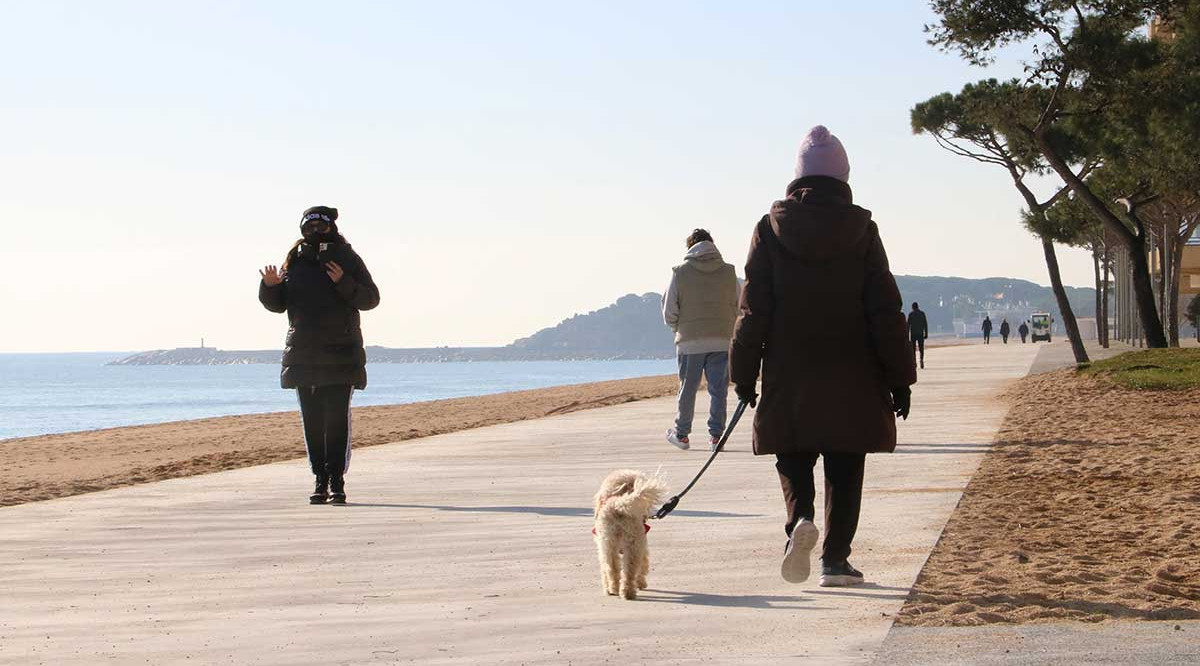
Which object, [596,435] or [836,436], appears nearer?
[836,436]

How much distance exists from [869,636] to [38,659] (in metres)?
Answer: 2.65

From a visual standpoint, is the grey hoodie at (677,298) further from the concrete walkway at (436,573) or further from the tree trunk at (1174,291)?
the tree trunk at (1174,291)

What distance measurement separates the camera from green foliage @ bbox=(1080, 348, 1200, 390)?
22422mm

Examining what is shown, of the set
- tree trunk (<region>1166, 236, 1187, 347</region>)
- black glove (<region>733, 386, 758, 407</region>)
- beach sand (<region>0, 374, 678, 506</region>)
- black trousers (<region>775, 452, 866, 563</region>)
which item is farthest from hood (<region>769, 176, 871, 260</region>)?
tree trunk (<region>1166, 236, 1187, 347</region>)

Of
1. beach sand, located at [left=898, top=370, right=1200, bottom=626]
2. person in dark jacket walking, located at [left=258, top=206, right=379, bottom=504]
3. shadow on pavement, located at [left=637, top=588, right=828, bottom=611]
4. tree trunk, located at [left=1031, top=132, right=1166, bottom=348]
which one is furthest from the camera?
tree trunk, located at [left=1031, top=132, right=1166, bottom=348]

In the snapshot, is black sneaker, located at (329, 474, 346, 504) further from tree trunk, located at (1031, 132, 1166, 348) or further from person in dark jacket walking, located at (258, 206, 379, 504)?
tree trunk, located at (1031, 132, 1166, 348)

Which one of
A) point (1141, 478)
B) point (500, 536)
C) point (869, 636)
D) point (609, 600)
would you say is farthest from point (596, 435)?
point (869, 636)

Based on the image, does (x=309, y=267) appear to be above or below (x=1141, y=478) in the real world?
above

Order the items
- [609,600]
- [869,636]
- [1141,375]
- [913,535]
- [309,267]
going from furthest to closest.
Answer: [1141,375], [309,267], [913,535], [609,600], [869,636]

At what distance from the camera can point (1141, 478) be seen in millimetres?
10797

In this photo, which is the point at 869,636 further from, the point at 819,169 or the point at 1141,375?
the point at 1141,375

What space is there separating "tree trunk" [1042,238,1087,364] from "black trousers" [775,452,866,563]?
97.4ft

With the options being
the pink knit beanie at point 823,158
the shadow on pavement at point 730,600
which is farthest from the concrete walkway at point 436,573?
the pink knit beanie at point 823,158

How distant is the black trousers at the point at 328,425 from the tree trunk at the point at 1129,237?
24232 millimetres
